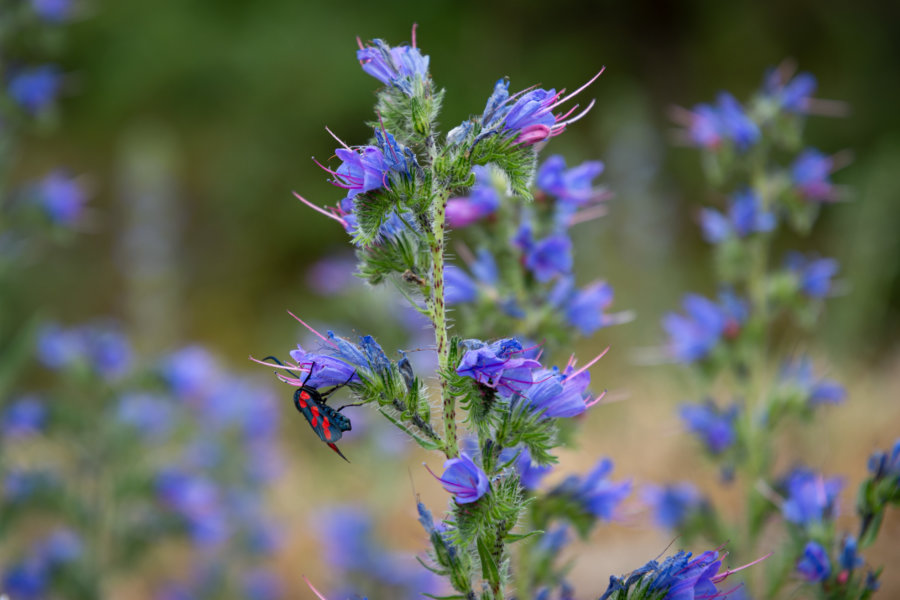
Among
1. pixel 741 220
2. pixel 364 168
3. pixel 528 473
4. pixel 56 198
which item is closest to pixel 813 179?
pixel 741 220

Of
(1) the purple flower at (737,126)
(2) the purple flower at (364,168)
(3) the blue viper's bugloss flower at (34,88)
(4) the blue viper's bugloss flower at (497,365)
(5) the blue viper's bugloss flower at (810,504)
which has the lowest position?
(5) the blue viper's bugloss flower at (810,504)

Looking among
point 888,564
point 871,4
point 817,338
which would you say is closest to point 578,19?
point 871,4

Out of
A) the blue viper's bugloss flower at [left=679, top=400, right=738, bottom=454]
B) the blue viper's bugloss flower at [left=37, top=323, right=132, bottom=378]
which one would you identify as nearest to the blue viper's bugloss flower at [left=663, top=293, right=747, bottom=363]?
the blue viper's bugloss flower at [left=679, top=400, right=738, bottom=454]

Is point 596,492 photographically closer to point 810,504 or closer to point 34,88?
point 810,504

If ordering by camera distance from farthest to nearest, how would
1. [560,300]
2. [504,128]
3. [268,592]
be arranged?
1. [268,592]
2. [560,300]
3. [504,128]

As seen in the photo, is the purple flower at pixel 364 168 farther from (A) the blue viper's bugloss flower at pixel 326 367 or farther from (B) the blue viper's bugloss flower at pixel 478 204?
(B) the blue viper's bugloss flower at pixel 478 204

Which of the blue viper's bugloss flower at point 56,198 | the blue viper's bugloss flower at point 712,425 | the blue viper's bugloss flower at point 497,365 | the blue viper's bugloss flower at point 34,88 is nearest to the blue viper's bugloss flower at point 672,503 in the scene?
the blue viper's bugloss flower at point 712,425

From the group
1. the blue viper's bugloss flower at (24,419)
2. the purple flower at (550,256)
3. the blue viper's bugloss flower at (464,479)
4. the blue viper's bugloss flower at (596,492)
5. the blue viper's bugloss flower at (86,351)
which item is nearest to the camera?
the blue viper's bugloss flower at (464,479)

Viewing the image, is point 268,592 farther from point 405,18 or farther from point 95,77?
point 95,77
